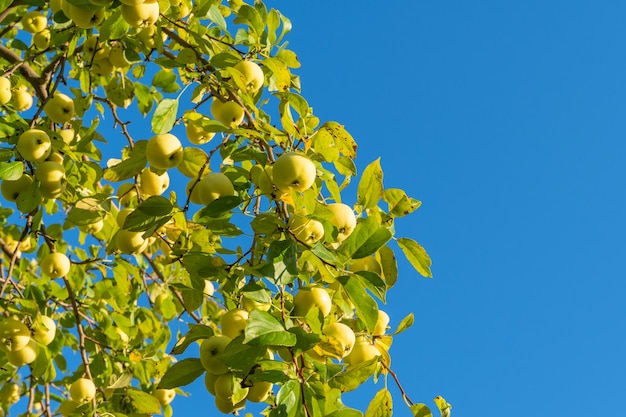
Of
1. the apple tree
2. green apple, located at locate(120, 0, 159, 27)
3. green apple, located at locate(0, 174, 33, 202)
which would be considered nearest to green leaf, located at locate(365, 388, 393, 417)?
the apple tree

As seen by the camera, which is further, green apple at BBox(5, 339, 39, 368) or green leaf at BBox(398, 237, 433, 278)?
green apple at BBox(5, 339, 39, 368)

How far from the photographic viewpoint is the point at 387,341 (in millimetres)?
1920

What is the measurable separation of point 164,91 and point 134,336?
1293 mm

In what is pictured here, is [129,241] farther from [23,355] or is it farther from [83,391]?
[83,391]

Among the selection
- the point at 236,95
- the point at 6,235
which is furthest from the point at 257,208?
the point at 6,235

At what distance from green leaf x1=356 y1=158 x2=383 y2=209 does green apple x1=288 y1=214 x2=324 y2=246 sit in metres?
0.15

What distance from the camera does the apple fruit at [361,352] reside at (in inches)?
72.5

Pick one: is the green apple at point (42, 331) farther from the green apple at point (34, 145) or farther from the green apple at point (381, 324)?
the green apple at point (381, 324)

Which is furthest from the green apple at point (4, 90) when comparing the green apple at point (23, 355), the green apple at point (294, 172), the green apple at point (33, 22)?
the green apple at point (294, 172)

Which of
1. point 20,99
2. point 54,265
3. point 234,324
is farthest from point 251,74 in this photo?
point 20,99

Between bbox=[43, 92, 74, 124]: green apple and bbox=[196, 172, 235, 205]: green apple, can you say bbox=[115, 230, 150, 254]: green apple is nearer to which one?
bbox=[196, 172, 235, 205]: green apple

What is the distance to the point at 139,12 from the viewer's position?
2.04 meters

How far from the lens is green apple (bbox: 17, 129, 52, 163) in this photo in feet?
7.27

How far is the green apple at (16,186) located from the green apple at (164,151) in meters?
0.67
